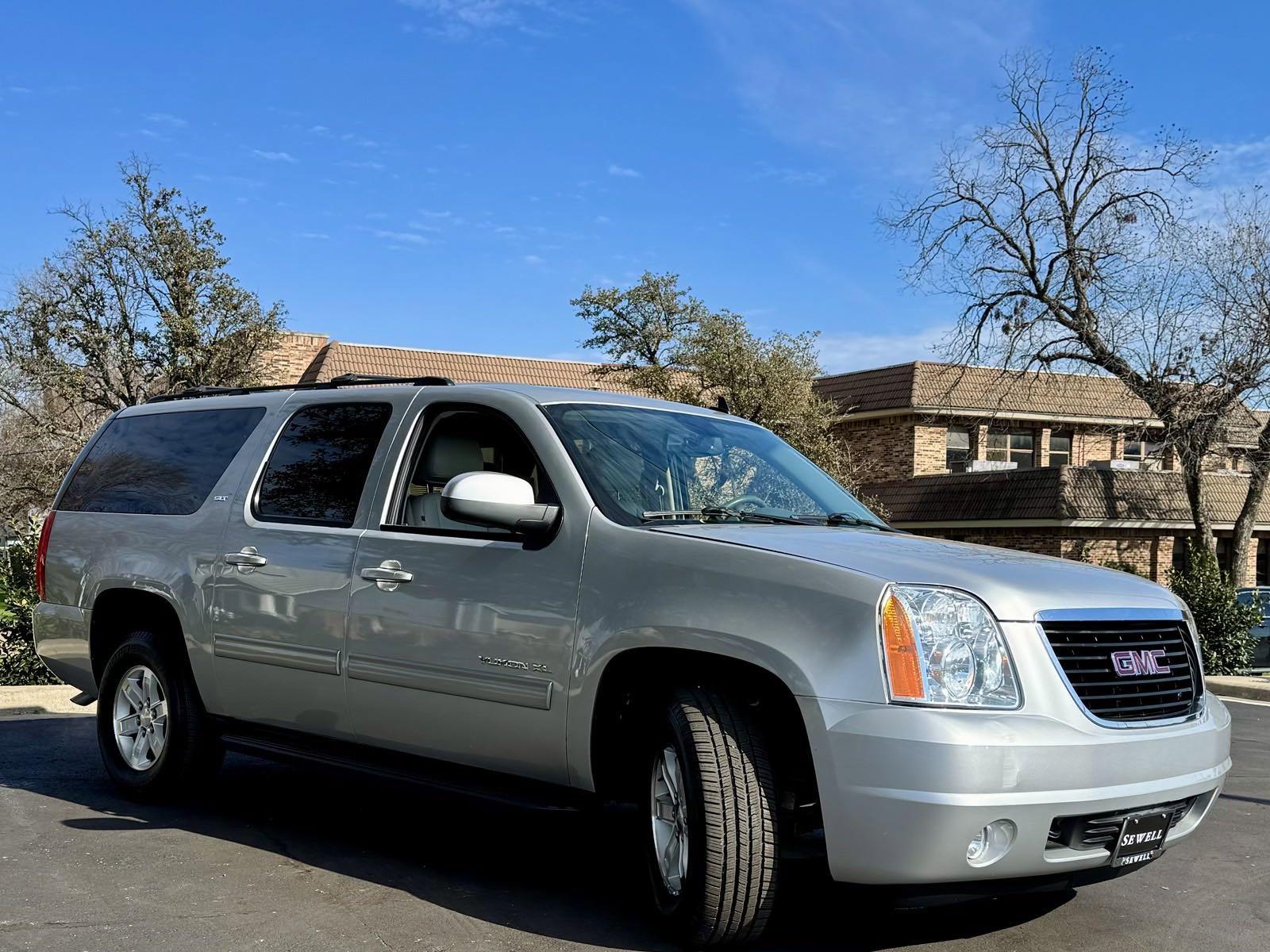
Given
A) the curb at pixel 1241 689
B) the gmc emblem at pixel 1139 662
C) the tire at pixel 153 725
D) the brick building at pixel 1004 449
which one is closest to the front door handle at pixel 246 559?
the tire at pixel 153 725

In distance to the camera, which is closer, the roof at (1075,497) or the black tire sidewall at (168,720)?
the black tire sidewall at (168,720)

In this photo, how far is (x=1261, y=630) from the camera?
2356cm

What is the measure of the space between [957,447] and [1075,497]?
8.31 m

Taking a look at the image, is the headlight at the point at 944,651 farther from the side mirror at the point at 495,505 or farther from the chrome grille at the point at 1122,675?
the side mirror at the point at 495,505

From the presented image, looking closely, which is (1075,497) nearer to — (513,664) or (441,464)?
(441,464)

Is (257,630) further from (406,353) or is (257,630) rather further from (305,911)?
(406,353)

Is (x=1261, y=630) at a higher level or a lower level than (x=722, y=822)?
lower

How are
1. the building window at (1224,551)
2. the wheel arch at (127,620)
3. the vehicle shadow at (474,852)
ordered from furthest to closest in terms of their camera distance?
the building window at (1224,551) → the wheel arch at (127,620) → the vehicle shadow at (474,852)

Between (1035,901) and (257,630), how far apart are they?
3.57 meters

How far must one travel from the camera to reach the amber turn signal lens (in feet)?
13.2

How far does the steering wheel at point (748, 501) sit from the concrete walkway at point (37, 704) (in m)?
7.51

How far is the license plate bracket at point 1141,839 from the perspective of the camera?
4.26 meters

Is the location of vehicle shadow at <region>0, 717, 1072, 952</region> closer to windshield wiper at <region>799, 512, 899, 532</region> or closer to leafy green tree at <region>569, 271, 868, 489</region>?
windshield wiper at <region>799, 512, 899, 532</region>

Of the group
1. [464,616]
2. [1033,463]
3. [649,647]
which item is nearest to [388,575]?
[464,616]
